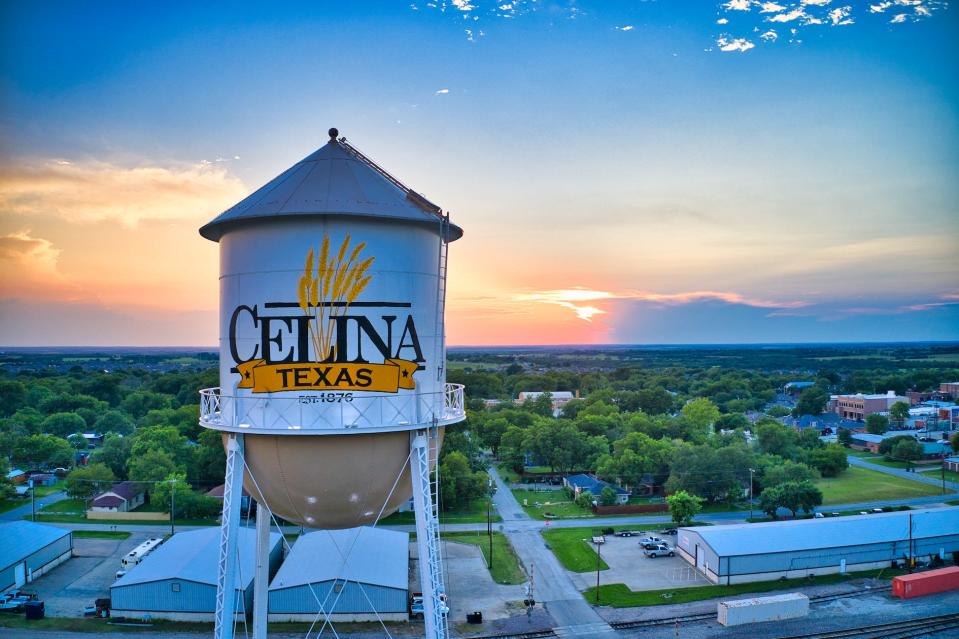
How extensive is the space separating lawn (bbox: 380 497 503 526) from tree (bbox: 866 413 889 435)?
140ft

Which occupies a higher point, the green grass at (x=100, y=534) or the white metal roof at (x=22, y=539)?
the white metal roof at (x=22, y=539)

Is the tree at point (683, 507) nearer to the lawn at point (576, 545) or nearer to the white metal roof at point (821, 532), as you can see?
the lawn at point (576, 545)

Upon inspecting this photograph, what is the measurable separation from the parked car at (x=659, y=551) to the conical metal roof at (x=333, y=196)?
2368 cm

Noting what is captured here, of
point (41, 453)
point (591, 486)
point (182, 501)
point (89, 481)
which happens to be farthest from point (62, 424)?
point (591, 486)

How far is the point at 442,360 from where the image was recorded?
40.9ft

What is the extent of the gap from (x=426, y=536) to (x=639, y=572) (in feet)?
66.1

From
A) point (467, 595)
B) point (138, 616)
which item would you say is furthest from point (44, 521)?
point (467, 595)

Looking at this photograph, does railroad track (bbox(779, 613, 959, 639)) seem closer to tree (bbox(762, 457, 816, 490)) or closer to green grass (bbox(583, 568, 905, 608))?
green grass (bbox(583, 568, 905, 608))

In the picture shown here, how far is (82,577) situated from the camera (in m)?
27.6

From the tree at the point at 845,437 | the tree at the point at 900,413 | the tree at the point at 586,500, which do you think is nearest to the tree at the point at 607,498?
→ the tree at the point at 586,500

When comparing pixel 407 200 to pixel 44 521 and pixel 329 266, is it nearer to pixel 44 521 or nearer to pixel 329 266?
pixel 329 266

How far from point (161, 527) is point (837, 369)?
153 m

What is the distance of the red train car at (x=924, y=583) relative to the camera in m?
24.8

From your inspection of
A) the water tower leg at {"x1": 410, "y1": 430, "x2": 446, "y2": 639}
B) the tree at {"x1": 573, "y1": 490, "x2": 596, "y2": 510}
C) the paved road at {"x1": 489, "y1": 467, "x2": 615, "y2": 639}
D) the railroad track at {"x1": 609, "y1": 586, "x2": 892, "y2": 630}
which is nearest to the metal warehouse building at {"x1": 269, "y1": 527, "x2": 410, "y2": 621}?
the paved road at {"x1": 489, "y1": 467, "x2": 615, "y2": 639}
